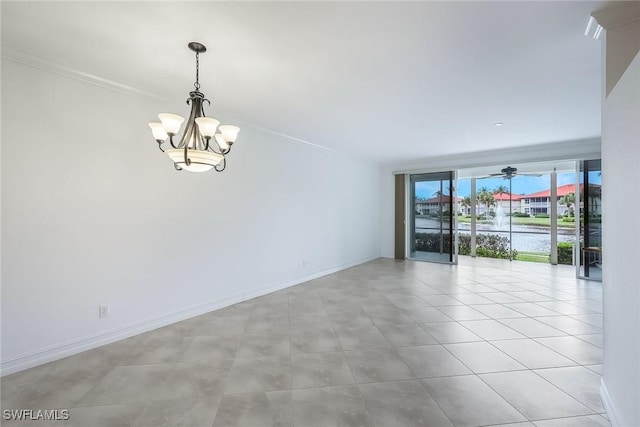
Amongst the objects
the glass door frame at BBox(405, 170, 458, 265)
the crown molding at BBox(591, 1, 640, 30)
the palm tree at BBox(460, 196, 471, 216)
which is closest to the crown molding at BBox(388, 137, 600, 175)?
the glass door frame at BBox(405, 170, 458, 265)

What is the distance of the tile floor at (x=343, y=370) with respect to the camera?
1.90 metres

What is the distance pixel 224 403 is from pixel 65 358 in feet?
5.77

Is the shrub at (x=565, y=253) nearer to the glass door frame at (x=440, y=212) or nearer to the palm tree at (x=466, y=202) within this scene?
the palm tree at (x=466, y=202)

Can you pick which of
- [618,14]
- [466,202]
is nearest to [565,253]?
[466,202]

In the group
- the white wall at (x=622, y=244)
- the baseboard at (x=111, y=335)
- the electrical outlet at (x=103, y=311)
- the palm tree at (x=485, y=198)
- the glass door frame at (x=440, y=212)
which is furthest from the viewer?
the palm tree at (x=485, y=198)

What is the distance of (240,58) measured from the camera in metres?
2.43

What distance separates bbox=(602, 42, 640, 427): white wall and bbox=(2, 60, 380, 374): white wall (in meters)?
3.86

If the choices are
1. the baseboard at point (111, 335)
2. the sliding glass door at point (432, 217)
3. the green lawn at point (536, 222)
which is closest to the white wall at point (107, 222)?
the baseboard at point (111, 335)

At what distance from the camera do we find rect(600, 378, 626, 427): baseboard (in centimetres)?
170

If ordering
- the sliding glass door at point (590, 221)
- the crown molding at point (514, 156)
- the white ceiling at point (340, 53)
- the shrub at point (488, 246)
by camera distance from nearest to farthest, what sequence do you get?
the white ceiling at point (340, 53), the crown molding at point (514, 156), the sliding glass door at point (590, 221), the shrub at point (488, 246)

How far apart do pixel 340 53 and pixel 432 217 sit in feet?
19.5

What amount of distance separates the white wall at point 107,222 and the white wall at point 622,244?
3.86m

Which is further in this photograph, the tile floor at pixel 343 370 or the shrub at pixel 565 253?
the shrub at pixel 565 253

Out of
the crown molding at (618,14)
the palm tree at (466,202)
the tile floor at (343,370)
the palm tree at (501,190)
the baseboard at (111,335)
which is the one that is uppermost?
the crown molding at (618,14)
